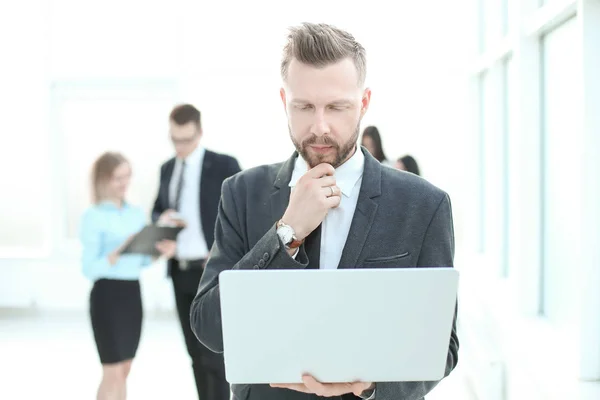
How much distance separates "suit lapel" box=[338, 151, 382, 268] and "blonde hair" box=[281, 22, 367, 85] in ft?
0.67

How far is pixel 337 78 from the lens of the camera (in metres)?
1.39

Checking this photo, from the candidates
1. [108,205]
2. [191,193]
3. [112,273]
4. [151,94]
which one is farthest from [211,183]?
[151,94]

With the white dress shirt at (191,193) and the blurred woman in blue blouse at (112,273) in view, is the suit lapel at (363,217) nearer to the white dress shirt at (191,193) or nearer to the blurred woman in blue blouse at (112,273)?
the blurred woman in blue blouse at (112,273)

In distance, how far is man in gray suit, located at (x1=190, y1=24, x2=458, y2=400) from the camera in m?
1.38

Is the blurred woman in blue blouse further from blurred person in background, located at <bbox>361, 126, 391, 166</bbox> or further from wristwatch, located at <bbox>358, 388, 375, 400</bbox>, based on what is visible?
wristwatch, located at <bbox>358, 388, 375, 400</bbox>

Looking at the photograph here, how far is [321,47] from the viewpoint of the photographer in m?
1.39

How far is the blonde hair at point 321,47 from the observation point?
1.39 metres

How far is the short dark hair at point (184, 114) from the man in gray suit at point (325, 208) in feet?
7.18

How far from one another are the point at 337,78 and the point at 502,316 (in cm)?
256

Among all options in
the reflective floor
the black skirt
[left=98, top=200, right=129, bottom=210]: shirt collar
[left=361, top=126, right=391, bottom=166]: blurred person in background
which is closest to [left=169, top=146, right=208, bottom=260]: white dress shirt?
[left=98, top=200, right=129, bottom=210]: shirt collar

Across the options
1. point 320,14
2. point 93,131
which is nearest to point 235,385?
point 320,14

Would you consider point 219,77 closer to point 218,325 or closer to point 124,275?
point 124,275

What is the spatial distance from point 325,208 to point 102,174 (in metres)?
2.43

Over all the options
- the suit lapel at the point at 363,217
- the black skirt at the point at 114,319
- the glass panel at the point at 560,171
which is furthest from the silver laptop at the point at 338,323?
the black skirt at the point at 114,319
